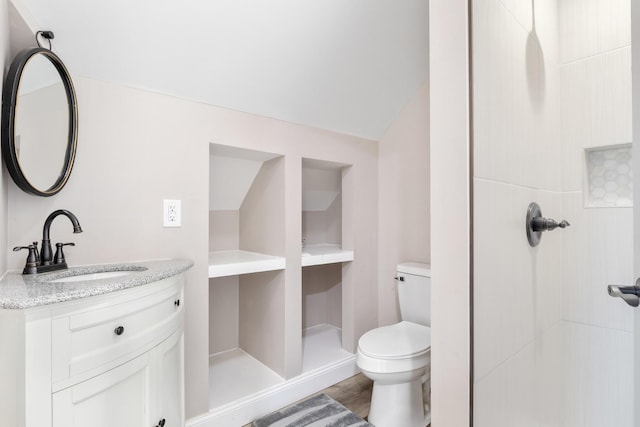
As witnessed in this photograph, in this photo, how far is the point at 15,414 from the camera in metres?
0.81

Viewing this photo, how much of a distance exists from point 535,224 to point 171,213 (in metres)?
1.55

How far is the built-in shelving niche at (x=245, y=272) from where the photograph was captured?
75.5 inches

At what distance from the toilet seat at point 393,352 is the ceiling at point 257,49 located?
1403 mm

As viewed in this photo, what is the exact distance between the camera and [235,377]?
2023mm

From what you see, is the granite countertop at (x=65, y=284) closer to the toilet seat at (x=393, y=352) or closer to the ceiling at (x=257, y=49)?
the ceiling at (x=257, y=49)

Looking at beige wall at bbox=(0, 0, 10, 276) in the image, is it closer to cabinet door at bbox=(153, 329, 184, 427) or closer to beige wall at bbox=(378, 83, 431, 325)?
cabinet door at bbox=(153, 329, 184, 427)

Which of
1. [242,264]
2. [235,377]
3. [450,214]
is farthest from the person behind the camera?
[235,377]

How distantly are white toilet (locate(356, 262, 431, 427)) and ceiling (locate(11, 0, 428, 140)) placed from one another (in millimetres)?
1320

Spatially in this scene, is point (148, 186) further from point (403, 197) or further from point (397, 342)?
point (403, 197)

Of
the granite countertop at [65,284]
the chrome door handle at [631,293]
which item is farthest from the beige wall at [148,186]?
the chrome door handle at [631,293]

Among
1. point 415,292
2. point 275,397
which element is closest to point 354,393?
point 275,397

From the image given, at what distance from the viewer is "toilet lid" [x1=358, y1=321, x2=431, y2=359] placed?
5.25 ft

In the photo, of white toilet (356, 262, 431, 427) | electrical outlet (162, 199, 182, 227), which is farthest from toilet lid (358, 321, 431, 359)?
electrical outlet (162, 199, 182, 227)

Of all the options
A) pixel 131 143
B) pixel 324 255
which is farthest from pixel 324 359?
pixel 131 143
